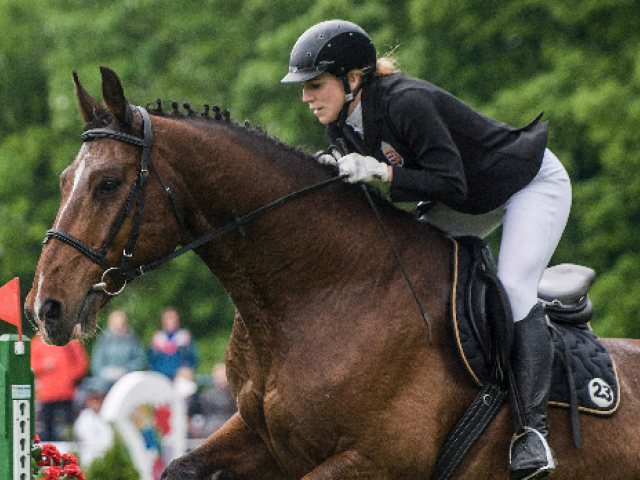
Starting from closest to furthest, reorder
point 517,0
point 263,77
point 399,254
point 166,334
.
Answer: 1. point 399,254
2. point 166,334
3. point 517,0
4. point 263,77

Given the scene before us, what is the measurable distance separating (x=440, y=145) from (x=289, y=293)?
94cm

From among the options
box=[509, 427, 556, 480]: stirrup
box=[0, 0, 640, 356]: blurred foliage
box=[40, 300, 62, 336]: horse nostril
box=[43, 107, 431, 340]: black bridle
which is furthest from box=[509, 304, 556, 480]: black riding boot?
box=[0, 0, 640, 356]: blurred foliage

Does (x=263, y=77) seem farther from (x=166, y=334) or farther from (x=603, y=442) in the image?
(x=603, y=442)

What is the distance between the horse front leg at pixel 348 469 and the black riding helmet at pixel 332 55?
1.63 m

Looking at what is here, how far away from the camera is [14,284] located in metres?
4.69

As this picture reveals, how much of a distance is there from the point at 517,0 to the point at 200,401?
7.19 m

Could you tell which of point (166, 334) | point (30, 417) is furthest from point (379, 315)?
point (166, 334)

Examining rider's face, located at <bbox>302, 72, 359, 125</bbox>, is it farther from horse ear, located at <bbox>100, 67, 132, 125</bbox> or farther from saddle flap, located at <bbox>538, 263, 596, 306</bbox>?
saddle flap, located at <bbox>538, 263, 596, 306</bbox>

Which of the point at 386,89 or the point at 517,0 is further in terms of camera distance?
the point at 517,0

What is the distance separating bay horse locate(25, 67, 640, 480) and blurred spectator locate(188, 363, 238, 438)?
24.1ft

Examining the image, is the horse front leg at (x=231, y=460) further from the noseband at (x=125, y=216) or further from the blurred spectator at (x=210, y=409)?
A: the blurred spectator at (x=210, y=409)

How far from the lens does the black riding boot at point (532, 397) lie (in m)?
4.52

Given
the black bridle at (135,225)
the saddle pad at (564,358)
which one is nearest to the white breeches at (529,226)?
the saddle pad at (564,358)

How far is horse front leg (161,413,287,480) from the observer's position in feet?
16.3
